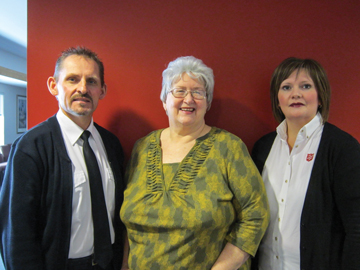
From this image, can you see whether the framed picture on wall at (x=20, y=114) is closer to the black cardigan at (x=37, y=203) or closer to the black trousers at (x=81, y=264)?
the black cardigan at (x=37, y=203)

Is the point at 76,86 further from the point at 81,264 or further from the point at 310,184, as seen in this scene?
the point at 310,184

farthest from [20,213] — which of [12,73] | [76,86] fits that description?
[12,73]

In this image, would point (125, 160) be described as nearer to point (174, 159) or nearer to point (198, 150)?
point (174, 159)

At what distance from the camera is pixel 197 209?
1.09 meters

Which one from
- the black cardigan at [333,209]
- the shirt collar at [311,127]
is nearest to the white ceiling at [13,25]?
the shirt collar at [311,127]

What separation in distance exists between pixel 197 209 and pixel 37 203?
0.82 m

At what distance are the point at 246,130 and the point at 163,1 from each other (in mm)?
1234

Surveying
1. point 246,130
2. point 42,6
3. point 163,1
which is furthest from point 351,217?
point 42,6

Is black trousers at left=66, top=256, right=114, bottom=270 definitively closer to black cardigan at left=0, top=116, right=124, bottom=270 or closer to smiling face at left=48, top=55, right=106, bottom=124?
black cardigan at left=0, top=116, right=124, bottom=270

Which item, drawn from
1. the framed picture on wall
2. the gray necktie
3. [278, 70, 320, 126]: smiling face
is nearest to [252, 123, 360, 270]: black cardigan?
[278, 70, 320, 126]: smiling face

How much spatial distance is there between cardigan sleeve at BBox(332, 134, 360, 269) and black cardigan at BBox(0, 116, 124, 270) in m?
1.44

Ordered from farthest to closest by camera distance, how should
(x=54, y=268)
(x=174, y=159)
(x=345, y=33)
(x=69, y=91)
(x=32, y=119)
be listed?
1. (x=32, y=119)
2. (x=345, y=33)
3. (x=174, y=159)
4. (x=69, y=91)
5. (x=54, y=268)

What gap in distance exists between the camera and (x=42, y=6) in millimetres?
1713

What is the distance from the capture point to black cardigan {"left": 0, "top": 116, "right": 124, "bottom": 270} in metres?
0.99
